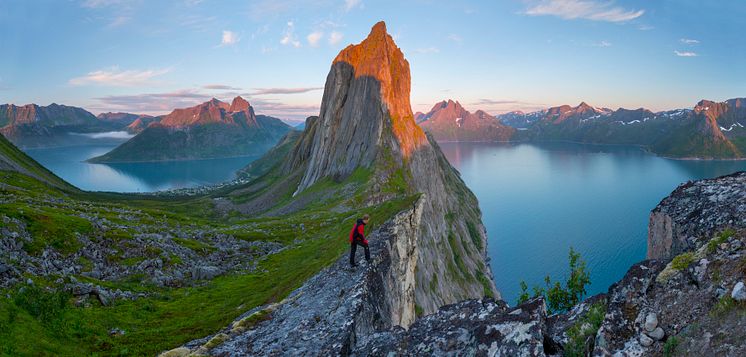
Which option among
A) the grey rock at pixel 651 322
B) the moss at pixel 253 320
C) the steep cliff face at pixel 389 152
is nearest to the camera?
the grey rock at pixel 651 322

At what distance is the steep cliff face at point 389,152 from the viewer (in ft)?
304

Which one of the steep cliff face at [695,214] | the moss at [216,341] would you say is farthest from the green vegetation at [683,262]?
the moss at [216,341]

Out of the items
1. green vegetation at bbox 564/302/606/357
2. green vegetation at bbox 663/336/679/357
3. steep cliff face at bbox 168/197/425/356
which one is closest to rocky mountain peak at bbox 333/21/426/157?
steep cliff face at bbox 168/197/425/356

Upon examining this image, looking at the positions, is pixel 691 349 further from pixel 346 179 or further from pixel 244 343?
pixel 346 179

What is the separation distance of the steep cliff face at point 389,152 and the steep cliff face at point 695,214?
5488cm

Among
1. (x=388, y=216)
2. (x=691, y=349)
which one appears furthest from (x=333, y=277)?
(x=691, y=349)

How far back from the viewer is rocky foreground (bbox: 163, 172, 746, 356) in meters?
9.95

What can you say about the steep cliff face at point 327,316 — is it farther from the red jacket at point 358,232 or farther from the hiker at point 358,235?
the red jacket at point 358,232

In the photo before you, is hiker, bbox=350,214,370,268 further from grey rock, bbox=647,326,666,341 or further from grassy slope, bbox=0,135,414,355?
grey rock, bbox=647,326,666,341

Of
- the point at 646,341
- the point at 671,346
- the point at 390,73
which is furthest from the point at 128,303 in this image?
the point at 390,73

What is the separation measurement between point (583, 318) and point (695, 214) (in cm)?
814

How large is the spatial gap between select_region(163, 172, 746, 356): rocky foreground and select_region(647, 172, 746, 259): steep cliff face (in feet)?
0.20

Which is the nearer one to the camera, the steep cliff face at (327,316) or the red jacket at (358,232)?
the steep cliff face at (327,316)

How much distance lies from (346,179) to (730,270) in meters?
101
